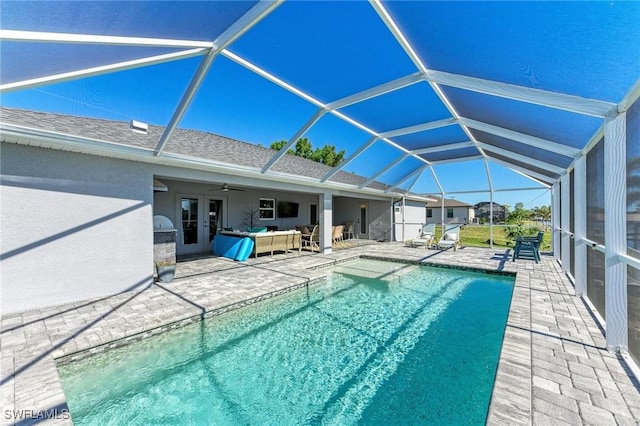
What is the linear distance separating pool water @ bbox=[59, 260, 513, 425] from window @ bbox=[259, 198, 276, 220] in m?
8.69

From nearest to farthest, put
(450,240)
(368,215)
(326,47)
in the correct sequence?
1. (326,47)
2. (450,240)
3. (368,215)

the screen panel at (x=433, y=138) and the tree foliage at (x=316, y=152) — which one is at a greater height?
the tree foliage at (x=316, y=152)

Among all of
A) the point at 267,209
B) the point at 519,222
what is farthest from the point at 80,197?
the point at 519,222

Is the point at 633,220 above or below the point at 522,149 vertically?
below

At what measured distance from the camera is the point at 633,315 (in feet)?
11.1

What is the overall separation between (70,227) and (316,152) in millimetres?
32279

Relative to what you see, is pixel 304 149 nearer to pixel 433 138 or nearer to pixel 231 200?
pixel 231 200

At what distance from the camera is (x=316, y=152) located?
119ft

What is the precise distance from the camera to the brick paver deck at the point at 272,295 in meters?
2.60

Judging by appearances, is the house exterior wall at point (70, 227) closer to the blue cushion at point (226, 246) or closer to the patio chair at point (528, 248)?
the blue cushion at point (226, 246)

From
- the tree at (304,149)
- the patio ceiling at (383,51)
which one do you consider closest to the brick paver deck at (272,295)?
the patio ceiling at (383,51)

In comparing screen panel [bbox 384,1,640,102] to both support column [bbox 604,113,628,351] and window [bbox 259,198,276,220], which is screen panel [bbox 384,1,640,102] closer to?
support column [bbox 604,113,628,351]

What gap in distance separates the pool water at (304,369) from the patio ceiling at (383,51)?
390cm

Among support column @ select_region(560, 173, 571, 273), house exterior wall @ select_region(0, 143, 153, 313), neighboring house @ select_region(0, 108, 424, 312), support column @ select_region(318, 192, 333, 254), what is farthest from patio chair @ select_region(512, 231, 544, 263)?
house exterior wall @ select_region(0, 143, 153, 313)
